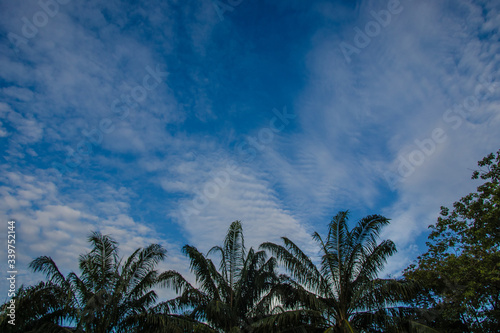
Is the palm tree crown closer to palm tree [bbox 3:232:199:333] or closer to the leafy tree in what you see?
palm tree [bbox 3:232:199:333]

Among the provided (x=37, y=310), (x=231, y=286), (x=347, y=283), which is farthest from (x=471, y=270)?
(x=37, y=310)

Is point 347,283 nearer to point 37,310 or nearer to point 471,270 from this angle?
point 471,270

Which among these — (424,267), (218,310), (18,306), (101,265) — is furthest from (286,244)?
(18,306)

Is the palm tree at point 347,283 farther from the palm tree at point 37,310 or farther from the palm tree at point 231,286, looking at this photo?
the palm tree at point 37,310

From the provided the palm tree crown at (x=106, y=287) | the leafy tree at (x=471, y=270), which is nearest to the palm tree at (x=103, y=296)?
the palm tree crown at (x=106, y=287)

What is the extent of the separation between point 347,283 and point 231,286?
5380 mm

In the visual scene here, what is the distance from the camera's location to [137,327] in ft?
42.6

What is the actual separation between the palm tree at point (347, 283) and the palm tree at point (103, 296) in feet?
15.9

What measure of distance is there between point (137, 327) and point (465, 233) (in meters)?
13.3

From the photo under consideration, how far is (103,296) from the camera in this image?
1292cm

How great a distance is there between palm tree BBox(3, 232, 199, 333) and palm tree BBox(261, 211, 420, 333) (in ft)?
15.9

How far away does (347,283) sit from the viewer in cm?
1366

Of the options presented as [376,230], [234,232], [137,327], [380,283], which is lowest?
[137,327]

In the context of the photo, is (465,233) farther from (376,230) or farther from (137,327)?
(137,327)
